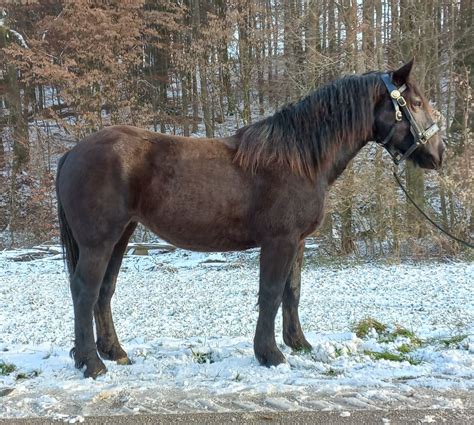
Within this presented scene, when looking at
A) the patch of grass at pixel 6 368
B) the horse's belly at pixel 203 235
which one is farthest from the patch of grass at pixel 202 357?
the patch of grass at pixel 6 368

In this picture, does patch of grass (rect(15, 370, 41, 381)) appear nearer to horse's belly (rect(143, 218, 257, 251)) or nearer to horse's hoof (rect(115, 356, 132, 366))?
horse's hoof (rect(115, 356, 132, 366))

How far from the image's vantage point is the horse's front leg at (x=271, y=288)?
12.0ft

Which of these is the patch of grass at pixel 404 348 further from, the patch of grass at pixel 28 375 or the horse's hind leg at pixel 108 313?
the patch of grass at pixel 28 375

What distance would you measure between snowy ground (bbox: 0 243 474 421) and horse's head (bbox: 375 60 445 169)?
1.59 meters

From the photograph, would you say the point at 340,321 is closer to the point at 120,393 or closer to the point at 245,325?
the point at 245,325

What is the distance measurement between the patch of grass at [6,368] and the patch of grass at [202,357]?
1.39 metres

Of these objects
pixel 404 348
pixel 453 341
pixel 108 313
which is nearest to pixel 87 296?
pixel 108 313

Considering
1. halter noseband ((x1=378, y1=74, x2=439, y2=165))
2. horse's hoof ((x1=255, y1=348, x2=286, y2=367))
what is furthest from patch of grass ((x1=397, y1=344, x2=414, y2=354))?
halter noseband ((x1=378, y1=74, x2=439, y2=165))

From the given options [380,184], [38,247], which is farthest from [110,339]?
[38,247]

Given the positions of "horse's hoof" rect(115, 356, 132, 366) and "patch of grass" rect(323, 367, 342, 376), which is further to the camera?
"horse's hoof" rect(115, 356, 132, 366)

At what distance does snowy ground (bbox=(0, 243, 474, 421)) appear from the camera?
307 centimetres

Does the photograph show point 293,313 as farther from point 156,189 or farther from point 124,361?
point 156,189

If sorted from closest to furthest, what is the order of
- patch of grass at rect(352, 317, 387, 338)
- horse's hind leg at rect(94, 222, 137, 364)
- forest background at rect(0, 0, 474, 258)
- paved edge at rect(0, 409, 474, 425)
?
1. paved edge at rect(0, 409, 474, 425)
2. horse's hind leg at rect(94, 222, 137, 364)
3. patch of grass at rect(352, 317, 387, 338)
4. forest background at rect(0, 0, 474, 258)

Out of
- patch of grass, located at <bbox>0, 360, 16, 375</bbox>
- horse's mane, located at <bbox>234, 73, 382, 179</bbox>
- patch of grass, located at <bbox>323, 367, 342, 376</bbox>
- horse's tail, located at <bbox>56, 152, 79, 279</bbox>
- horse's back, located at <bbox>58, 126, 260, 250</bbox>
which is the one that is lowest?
patch of grass, located at <bbox>323, 367, 342, 376</bbox>
